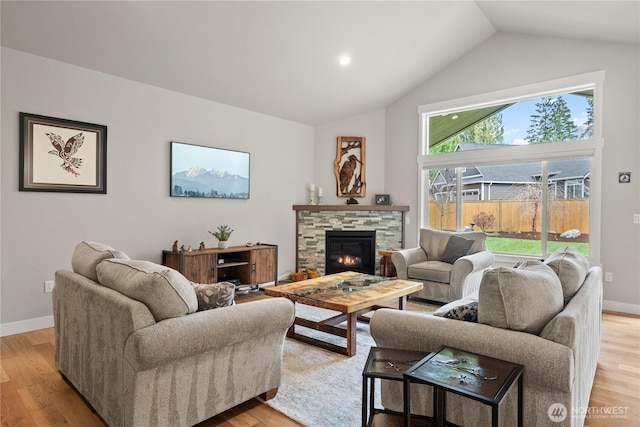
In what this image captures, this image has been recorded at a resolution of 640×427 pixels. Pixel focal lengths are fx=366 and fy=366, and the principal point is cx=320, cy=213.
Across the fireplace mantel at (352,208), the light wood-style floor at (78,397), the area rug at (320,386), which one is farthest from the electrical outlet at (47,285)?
the fireplace mantel at (352,208)

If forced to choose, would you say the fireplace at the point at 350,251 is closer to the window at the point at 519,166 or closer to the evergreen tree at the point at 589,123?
the window at the point at 519,166

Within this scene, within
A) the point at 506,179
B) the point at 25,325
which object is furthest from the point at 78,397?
the point at 506,179

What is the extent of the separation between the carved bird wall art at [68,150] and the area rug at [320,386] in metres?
2.81

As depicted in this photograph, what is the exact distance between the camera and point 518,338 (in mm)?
1596

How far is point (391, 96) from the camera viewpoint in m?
6.11

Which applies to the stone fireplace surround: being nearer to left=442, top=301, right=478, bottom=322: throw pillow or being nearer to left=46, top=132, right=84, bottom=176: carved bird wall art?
left=46, top=132, right=84, bottom=176: carved bird wall art

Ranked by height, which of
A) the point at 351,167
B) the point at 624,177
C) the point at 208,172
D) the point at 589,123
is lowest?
the point at 624,177

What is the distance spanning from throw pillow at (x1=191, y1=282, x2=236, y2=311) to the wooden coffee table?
101 cm

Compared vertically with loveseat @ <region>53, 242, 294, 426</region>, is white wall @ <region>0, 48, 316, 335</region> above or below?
above

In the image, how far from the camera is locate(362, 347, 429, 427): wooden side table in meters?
1.57

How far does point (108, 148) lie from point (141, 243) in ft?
3.71

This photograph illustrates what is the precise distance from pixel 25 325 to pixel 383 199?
5.00m

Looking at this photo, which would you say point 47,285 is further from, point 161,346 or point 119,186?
point 161,346

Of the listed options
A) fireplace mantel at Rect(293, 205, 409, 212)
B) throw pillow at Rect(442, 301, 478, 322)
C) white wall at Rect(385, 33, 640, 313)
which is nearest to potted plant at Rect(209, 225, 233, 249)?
fireplace mantel at Rect(293, 205, 409, 212)
